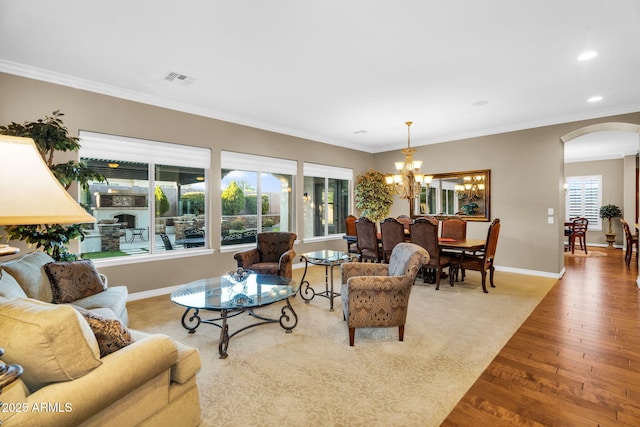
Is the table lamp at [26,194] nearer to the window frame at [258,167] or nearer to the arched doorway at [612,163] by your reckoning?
the window frame at [258,167]

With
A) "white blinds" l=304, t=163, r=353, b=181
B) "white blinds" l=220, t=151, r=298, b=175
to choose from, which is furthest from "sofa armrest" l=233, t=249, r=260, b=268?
"white blinds" l=304, t=163, r=353, b=181

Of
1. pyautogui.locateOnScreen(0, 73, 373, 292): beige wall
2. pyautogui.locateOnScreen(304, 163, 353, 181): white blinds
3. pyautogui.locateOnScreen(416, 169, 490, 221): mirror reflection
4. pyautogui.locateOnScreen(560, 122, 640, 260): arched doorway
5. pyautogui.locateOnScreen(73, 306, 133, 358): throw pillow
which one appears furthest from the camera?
pyautogui.locateOnScreen(560, 122, 640, 260): arched doorway

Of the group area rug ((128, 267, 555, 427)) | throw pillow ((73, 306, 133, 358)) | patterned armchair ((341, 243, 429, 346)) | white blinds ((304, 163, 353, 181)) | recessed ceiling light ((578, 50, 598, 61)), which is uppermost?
recessed ceiling light ((578, 50, 598, 61))

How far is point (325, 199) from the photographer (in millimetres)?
7387

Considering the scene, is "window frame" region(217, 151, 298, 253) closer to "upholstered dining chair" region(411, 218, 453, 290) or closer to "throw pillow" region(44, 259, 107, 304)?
"throw pillow" region(44, 259, 107, 304)

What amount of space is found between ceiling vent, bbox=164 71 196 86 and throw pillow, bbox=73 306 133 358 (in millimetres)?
3075

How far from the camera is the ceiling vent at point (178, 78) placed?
12.4 feet

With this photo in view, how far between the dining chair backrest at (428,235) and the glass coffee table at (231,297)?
93.8 inches

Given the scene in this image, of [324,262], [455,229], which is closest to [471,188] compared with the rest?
[455,229]

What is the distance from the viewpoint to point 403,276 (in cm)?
294

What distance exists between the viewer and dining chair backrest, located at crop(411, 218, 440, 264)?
15.8 ft

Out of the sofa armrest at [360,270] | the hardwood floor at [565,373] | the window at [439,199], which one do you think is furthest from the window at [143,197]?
the window at [439,199]

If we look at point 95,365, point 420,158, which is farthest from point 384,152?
point 95,365

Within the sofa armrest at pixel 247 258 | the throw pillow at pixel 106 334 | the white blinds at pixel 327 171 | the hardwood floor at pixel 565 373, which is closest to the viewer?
the throw pillow at pixel 106 334
